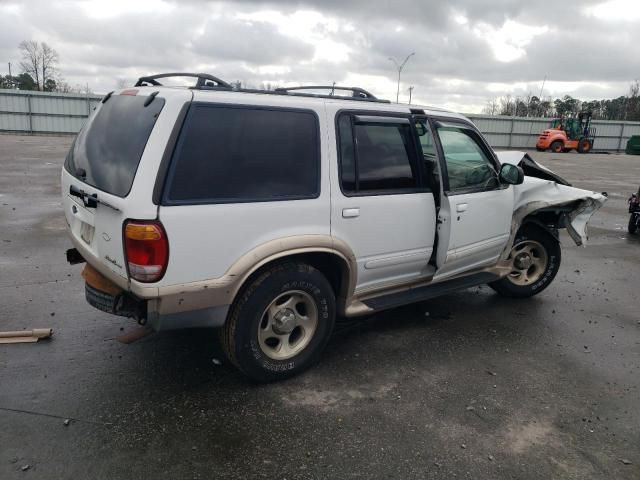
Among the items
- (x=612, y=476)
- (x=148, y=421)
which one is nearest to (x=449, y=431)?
(x=612, y=476)

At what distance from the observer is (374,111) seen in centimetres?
377

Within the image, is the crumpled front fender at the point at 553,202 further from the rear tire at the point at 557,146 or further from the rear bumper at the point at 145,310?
the rear tire at the point at 557,146

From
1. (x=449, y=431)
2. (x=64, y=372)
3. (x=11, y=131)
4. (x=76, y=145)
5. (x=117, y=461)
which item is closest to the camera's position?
(x=117, y=461)

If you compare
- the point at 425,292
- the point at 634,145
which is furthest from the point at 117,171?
the point at 634,145

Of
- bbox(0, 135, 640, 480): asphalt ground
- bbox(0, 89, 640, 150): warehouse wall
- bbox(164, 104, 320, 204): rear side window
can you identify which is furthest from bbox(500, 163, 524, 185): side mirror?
bbox(0, 89, 640, 150): warehouse wall

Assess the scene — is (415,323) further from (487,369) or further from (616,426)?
(616,426)

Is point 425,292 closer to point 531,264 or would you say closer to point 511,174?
point 511,174

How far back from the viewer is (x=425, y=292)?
14.3 ft

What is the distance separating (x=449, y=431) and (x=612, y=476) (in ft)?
2.91

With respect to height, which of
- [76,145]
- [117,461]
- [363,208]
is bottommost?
[117,461]

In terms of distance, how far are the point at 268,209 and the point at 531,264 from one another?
350cm

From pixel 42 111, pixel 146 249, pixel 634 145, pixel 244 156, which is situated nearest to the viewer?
pixel 146 249

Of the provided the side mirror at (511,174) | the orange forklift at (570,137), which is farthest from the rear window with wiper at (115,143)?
the orange forklift at (570,137)

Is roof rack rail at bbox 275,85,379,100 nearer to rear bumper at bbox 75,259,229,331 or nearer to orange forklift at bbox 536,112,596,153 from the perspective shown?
rear bumper at bbox 75,259,229,331
